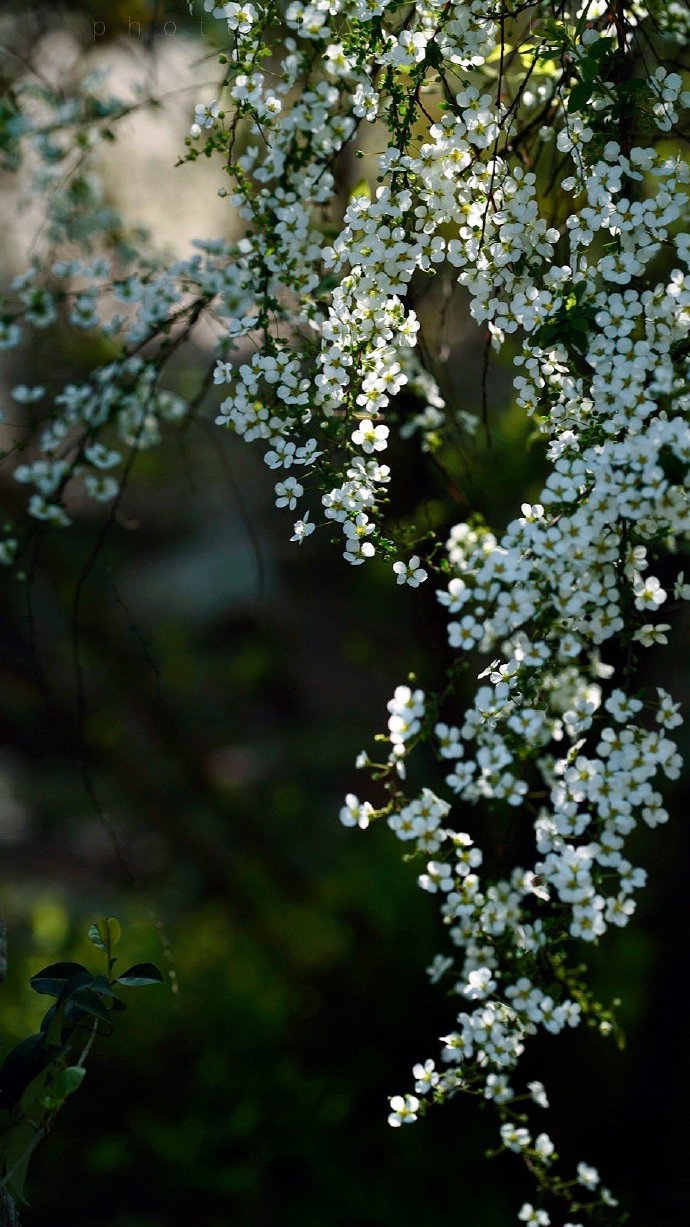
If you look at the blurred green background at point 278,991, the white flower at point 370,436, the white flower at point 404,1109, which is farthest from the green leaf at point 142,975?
the white flower at point 370,436

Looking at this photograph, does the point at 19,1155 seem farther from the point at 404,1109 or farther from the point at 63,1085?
the point at 404,1109

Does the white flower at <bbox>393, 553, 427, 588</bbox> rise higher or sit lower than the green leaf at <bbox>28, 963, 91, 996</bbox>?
higher

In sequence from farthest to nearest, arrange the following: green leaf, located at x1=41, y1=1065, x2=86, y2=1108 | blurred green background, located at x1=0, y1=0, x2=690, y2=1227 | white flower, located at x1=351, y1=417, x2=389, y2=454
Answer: blurred green background, located at x1=0, y1=0, x2=690, y2=1227 < white flower, located at x1=351, y1=417, x2=389, y2=454 < green leaf, located at x1=41, y1=1065, x2=86, y2=1108

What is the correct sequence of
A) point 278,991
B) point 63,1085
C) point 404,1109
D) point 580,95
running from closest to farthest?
point 63,1085 < point 580,95 < point 404,1109 < point 278,991

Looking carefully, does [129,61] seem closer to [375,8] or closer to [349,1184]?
[375,8]

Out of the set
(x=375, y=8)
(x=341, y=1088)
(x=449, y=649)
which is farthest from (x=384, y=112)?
(x=341, y=1088)

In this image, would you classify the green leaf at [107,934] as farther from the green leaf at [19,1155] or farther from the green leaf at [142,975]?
the green leaf at [19,1155]

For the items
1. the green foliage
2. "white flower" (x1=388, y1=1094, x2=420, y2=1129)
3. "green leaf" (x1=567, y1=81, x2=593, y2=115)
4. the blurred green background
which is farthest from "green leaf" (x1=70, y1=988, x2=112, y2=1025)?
"green leaf" (x1=567, y1=81, x2=593, y2=115)

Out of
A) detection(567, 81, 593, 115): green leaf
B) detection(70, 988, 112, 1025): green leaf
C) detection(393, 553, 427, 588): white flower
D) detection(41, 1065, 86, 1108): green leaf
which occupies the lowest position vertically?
detection(41, 1065, 86, 1108): green leaf

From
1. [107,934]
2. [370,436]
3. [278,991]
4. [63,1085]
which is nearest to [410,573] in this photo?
[370,436]

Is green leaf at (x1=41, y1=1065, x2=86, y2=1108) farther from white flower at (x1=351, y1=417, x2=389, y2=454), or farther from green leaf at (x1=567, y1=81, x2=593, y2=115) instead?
green leaf at (x1=567, y1=81, x2=593, y2=115)

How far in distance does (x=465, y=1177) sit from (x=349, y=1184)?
0.84 ft

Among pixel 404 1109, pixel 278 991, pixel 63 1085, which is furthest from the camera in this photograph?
pixel 278 991

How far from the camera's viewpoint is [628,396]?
1056mm
